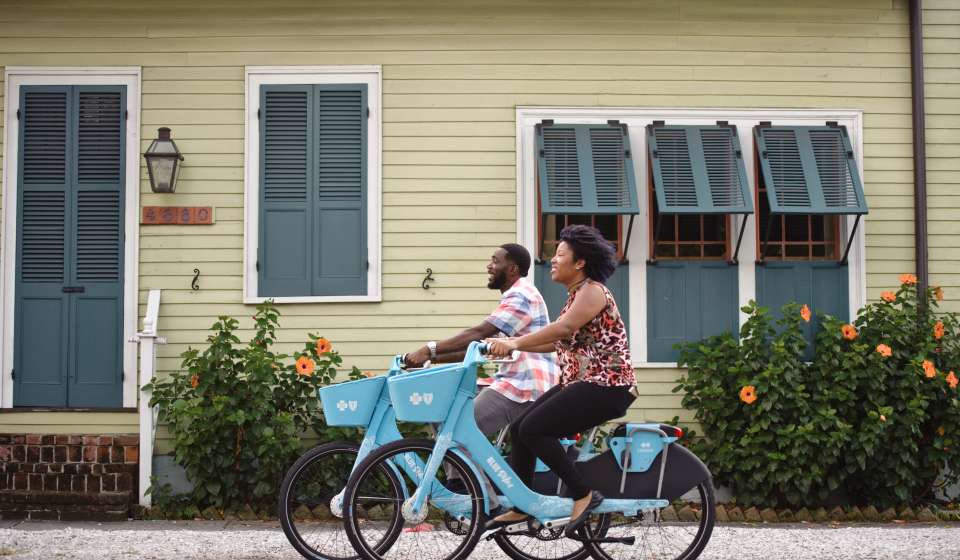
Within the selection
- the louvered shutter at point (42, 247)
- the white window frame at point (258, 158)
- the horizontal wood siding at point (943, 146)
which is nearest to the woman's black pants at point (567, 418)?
the white window frame at point (258, 158)

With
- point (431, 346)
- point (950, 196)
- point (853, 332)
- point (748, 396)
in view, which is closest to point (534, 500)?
point (431, 346)

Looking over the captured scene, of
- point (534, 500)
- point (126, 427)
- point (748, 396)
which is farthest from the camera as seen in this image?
point (126, 427)

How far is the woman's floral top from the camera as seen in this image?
5402mm

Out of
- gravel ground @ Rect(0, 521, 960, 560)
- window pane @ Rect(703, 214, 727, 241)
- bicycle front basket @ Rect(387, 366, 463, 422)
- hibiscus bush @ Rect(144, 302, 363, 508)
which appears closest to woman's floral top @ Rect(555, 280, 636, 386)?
bicycle front basket @ Rect(387, 366, 463, 422)

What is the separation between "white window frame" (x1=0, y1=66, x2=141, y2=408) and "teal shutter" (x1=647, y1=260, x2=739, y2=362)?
412 cm

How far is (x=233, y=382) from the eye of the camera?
8227 millimetres

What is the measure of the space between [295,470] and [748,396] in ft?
12.9

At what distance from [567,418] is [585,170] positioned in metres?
3.68

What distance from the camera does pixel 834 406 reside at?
8320 mm

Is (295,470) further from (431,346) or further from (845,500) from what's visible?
(845,500)

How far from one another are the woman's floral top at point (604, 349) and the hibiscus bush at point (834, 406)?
3.04m

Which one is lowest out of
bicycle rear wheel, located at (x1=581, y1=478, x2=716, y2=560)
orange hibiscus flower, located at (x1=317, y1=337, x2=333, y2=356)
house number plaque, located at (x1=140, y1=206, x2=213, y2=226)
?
bicycle rear wheel, located at (x1=581, y1=478, x2=716, y2=560)

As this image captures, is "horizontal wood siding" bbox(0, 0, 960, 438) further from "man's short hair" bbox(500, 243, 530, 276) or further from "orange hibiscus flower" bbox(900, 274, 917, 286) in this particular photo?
"man's short hair" bbox(500, 243, 530, 276)

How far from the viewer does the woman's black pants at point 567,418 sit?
5348 mm
